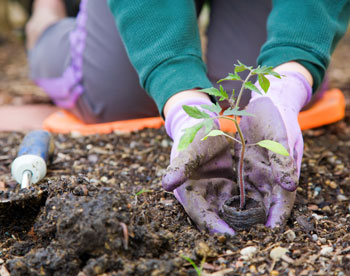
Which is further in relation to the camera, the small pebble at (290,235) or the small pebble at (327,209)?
the small pebble at (327,209)

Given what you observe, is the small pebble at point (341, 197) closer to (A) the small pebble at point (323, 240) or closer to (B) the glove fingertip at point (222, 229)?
(A) the small pebble at point (323, 240)

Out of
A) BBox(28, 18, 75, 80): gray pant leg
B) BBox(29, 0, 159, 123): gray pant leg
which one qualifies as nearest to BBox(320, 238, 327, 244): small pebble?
BBox(29, 0, 159, 123): gray pant leg

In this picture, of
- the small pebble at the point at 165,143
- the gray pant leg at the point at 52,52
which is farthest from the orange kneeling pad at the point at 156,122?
the gray pant leg at the point at 52,52

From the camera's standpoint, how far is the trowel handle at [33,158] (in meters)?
1.30

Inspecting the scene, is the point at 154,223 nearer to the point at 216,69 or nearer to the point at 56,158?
the point at 56,158

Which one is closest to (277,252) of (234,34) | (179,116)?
(179,116)

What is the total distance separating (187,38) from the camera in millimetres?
1392

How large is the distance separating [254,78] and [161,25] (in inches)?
17.6

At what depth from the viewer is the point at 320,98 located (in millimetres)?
2104

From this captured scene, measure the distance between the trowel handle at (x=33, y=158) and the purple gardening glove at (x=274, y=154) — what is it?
24.7 inches

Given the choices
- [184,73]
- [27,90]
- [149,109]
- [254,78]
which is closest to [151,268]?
[184,73]

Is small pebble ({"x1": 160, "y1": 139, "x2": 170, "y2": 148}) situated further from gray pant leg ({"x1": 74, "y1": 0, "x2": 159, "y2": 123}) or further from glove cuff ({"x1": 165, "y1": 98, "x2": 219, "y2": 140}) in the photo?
glove cuff ({"x1": 165, "y1": 98, "x2": 219, "y2": 140})

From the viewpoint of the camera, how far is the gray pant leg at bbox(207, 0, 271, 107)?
196cm

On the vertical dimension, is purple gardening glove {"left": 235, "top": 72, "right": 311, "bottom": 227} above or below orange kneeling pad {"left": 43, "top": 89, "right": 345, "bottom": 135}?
above
